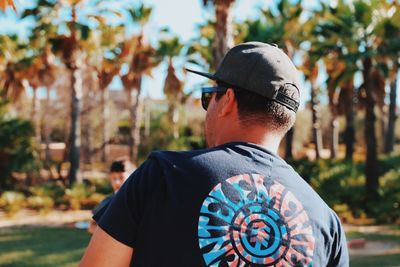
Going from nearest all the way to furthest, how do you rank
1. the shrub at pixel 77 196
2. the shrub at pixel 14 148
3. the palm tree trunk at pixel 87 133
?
the shrub at pixel 77 196 < the shrub at pixel 14 148 < the palm tree trunk at pixel 87 133

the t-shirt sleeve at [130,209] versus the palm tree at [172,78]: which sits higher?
the palm tree at [172,78]

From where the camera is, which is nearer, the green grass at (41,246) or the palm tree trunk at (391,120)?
the green grass at (41,246)

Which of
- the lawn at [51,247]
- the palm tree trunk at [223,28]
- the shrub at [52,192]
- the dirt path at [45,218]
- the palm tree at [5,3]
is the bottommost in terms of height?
the dirt path at [45,218]

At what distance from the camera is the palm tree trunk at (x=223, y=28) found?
14.9 metres

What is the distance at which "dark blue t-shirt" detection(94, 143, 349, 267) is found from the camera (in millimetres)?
1365

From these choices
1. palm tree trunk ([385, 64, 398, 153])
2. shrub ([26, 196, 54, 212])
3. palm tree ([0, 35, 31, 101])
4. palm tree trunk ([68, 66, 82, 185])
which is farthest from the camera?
palm tree trunk ([385, 64, 398, 153])

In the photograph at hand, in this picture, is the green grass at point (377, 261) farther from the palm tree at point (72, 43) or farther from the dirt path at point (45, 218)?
the palm tree at point (72, 43)

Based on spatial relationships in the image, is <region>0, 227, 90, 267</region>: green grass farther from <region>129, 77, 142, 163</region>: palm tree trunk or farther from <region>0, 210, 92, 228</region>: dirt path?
<region>129, 77, 142, 163</region>: palm tree trunk

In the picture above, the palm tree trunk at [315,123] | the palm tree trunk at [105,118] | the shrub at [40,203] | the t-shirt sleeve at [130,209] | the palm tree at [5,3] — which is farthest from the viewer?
the palm tree trunk at [105,118]

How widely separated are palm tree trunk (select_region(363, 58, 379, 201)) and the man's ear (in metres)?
19.6

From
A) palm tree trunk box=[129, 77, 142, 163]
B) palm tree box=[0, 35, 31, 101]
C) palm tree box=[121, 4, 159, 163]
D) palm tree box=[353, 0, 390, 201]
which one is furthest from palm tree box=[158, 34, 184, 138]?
palm tree box=[353, 0, 390, 201]

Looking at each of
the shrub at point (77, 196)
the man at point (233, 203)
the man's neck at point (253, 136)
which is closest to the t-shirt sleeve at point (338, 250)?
the man at point (233, 203)

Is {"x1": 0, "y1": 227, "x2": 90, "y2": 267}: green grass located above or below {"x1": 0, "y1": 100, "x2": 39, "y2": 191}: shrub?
below

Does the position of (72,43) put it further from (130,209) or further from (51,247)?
(130,209)
